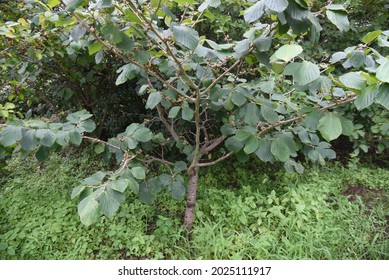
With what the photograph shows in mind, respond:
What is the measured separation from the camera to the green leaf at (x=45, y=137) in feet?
4.69

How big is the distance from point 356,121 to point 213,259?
2.31 m

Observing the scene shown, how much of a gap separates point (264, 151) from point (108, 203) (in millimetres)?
822

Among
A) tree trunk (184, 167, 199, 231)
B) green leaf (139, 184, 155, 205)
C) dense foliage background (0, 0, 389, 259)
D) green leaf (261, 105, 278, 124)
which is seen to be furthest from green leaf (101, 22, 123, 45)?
tree trunk (184, 167, 199, 231)

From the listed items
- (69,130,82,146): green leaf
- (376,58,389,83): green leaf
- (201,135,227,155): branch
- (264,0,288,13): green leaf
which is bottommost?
(201,135,227,155): branch

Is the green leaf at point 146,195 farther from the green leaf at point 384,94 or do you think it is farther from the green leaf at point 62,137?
the green leaf at point 384,94

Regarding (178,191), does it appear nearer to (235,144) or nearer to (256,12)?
(235,144)

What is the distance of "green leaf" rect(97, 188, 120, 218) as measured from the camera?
1163mm

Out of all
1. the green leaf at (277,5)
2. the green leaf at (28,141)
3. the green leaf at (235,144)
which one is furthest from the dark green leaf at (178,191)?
the green leaf at (277,5)

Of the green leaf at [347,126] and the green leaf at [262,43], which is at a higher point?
the green leaf at [262,43]

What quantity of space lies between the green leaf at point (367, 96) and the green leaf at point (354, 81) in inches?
1.7

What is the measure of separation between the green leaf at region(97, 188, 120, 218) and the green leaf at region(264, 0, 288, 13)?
932 mm

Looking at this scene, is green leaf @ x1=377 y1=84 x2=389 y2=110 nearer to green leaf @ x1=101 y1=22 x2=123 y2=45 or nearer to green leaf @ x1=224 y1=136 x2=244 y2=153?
green leaf @ x1=224 y1=136 x2=244 y2=153
